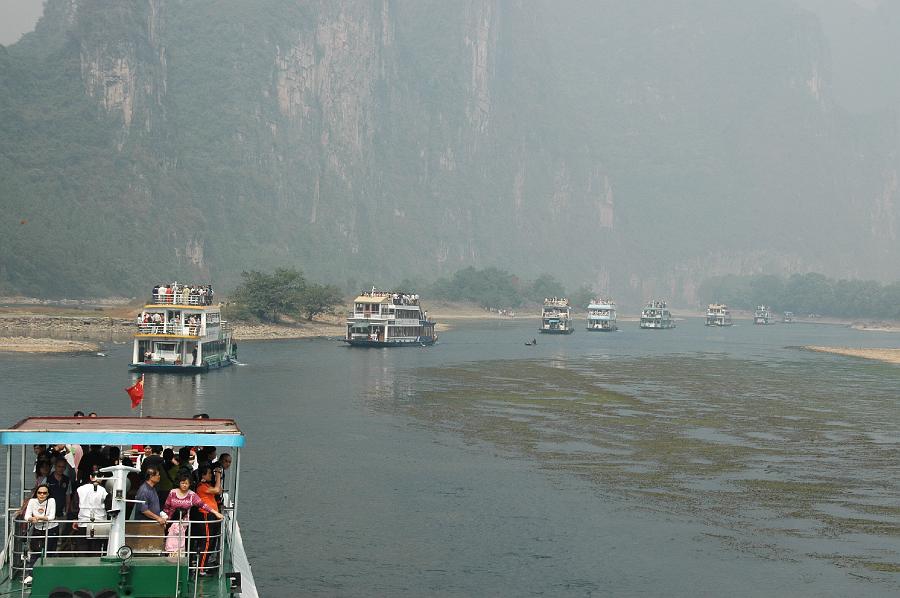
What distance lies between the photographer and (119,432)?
75.0 feet

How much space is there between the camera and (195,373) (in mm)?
93188

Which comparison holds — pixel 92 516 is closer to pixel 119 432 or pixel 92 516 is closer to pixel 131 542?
pixel 131 542

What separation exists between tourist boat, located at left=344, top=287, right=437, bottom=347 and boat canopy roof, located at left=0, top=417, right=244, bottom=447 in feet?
364

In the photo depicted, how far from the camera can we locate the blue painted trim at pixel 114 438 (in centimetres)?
2236

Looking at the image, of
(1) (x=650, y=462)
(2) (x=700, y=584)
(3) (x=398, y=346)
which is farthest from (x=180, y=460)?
(3) (x=398, y=346)

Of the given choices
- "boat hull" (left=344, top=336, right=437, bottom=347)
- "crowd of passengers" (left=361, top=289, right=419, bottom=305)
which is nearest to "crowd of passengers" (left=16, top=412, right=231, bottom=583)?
"boat hull" (left=344, top=336, right=437, bottom=347)

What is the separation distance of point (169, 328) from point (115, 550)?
72.5 m

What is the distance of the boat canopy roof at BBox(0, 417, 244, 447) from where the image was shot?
2241cm

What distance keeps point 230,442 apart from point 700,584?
15.9 meters

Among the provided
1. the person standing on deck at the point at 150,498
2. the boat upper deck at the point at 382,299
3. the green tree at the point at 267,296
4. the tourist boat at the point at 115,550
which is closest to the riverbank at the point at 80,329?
the green tree at the point at 267,296

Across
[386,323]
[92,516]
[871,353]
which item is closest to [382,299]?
[386,323]

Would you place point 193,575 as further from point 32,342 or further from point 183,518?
point 32,342

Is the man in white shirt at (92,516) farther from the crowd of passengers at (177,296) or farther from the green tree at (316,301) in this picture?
the green tree at (316,301)

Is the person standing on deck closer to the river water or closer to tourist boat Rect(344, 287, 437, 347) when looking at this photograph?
the river water
